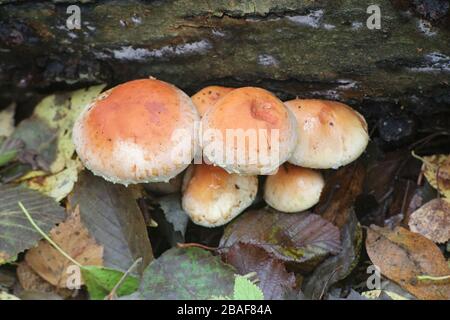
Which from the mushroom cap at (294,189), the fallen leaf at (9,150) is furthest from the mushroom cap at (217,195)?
the fallen leaf at (9,150)

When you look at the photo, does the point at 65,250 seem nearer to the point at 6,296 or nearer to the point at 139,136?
the point at 6,296

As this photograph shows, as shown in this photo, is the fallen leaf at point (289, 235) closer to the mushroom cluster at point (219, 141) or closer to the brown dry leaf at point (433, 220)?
the mushroom cluster at point (219, 141)

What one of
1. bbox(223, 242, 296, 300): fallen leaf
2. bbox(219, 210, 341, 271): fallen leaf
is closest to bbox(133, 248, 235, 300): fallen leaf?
bbox(223, 242, 296, 300): fallen leaf

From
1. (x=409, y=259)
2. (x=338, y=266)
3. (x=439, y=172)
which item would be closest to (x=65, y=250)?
(x=338, y=266)

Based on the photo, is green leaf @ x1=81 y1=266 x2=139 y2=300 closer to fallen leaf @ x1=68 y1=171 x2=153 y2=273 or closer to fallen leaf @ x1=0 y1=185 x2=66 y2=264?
fallen leaf @ x1=68 y1=171 x2=153 y2=273

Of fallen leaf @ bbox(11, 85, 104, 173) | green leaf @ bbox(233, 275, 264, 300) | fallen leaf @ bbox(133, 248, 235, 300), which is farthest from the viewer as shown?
fallen leaf @ bbox(11, 85, 104, 173)
